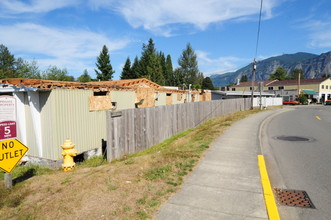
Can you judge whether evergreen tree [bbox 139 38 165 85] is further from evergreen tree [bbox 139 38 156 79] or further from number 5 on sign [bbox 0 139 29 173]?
number 5 on sign [bbox 0 139 29 173]

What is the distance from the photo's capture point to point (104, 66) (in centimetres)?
6103

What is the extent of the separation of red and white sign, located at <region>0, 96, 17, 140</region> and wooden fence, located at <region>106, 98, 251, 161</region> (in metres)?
2.81

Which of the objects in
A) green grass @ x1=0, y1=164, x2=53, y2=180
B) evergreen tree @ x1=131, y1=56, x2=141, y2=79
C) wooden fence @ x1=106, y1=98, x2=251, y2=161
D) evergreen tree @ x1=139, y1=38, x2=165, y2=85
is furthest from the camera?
evergreen tree @ x1=131, y1=56, x2=141, y2=79

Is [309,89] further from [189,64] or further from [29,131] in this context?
[29,131]

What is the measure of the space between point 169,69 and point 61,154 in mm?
74271

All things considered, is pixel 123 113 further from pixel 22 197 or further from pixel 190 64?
pixel 190 64

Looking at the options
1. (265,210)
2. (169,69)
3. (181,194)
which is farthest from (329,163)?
(169,69)

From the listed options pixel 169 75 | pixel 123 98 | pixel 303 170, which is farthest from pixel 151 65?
pixel 303 170

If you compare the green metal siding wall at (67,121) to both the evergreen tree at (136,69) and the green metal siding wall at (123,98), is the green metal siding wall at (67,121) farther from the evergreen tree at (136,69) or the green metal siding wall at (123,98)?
the evergreen tree at (136,69)

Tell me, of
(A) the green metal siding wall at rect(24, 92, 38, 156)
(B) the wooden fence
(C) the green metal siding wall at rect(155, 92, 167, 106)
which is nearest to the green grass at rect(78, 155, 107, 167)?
(B) the wooden fence

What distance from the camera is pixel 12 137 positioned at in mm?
4914

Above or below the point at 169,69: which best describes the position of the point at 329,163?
below

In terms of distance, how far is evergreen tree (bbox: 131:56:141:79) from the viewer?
65056 millimetres

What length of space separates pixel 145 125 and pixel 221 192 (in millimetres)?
5681
